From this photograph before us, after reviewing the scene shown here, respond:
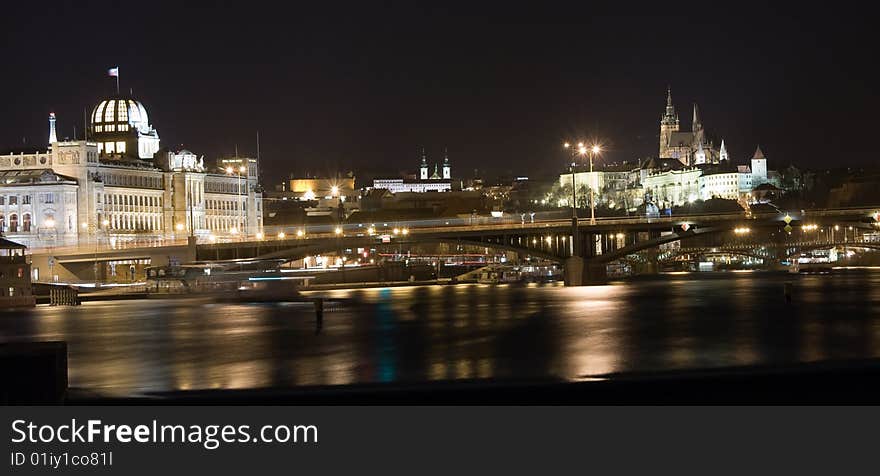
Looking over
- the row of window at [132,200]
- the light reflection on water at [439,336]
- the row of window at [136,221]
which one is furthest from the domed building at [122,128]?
the light reflection on water at [439,336]

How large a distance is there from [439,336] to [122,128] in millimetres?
127118

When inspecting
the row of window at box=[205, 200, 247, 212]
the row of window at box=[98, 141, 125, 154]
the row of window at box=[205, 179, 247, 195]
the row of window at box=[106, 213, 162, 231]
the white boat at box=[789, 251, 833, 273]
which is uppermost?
the row of window at box=[98, 141, 125, 154]

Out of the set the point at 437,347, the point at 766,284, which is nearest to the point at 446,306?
the point at 437,347

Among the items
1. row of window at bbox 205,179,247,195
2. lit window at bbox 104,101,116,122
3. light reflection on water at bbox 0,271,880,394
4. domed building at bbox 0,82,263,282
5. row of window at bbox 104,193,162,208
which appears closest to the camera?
light reflection on water at bbox 0,271,880,394

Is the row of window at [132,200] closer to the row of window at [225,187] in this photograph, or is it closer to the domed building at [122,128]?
the row of window at [225,187]

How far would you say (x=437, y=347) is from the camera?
46.5m

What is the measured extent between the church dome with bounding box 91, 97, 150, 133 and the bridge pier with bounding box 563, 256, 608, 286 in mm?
85017

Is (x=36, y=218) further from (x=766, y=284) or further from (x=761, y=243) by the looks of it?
(x=761, y=243)

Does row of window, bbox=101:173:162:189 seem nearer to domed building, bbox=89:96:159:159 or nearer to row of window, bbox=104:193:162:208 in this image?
row of window, bbox=104:193:162:208

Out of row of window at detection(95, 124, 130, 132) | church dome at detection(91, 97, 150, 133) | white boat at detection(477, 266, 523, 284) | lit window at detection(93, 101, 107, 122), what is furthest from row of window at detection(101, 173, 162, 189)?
white boat at detection(477, 266, 523, 284)

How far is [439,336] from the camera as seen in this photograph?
51.6 meters

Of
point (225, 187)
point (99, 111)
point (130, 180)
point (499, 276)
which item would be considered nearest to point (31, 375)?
point (499, 276)

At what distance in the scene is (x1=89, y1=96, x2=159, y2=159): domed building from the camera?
16925 centimetres

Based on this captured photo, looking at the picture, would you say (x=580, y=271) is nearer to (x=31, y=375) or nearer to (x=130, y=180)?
(x=130, y=180)
